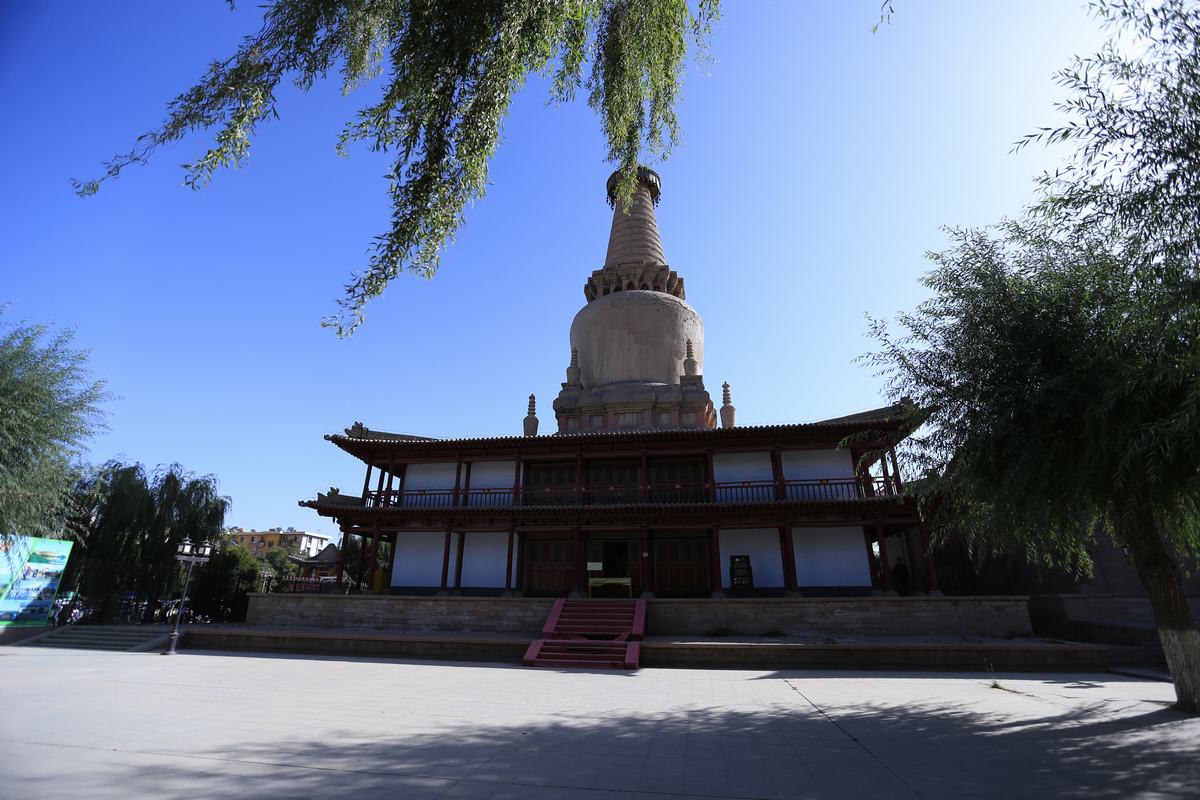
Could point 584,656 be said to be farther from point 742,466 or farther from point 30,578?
point 30,578

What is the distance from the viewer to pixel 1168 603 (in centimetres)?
679

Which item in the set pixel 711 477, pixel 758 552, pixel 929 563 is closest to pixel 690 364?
pixel 711 477

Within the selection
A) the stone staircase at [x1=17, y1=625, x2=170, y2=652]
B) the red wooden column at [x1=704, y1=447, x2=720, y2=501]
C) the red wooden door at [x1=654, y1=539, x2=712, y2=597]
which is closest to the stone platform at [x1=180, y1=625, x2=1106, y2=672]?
the stone staircase at [x1=17, y1=625, x2=170, y2=652]

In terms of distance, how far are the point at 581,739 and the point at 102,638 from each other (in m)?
17.5

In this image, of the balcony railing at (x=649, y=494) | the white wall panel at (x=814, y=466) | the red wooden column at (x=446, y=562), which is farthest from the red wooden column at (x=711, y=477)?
the red wooden column at (x=446, y=562)

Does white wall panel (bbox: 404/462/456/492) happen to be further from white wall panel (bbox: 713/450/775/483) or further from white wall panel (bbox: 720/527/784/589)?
white wall panel (bbox: 720/527/784/589)

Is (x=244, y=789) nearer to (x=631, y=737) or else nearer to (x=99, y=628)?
(x=631, y=737)

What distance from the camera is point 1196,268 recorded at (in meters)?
4.87

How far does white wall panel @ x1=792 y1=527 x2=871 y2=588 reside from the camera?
17453 mm

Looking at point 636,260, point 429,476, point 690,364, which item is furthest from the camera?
point 636,260

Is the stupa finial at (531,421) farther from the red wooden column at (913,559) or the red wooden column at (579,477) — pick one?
the red wooden column at (913,559)

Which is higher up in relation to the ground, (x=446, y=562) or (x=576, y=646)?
(x=446, y=562)

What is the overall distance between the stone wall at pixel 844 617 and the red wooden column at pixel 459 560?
707 centimetres

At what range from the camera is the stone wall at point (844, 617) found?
1421cm
